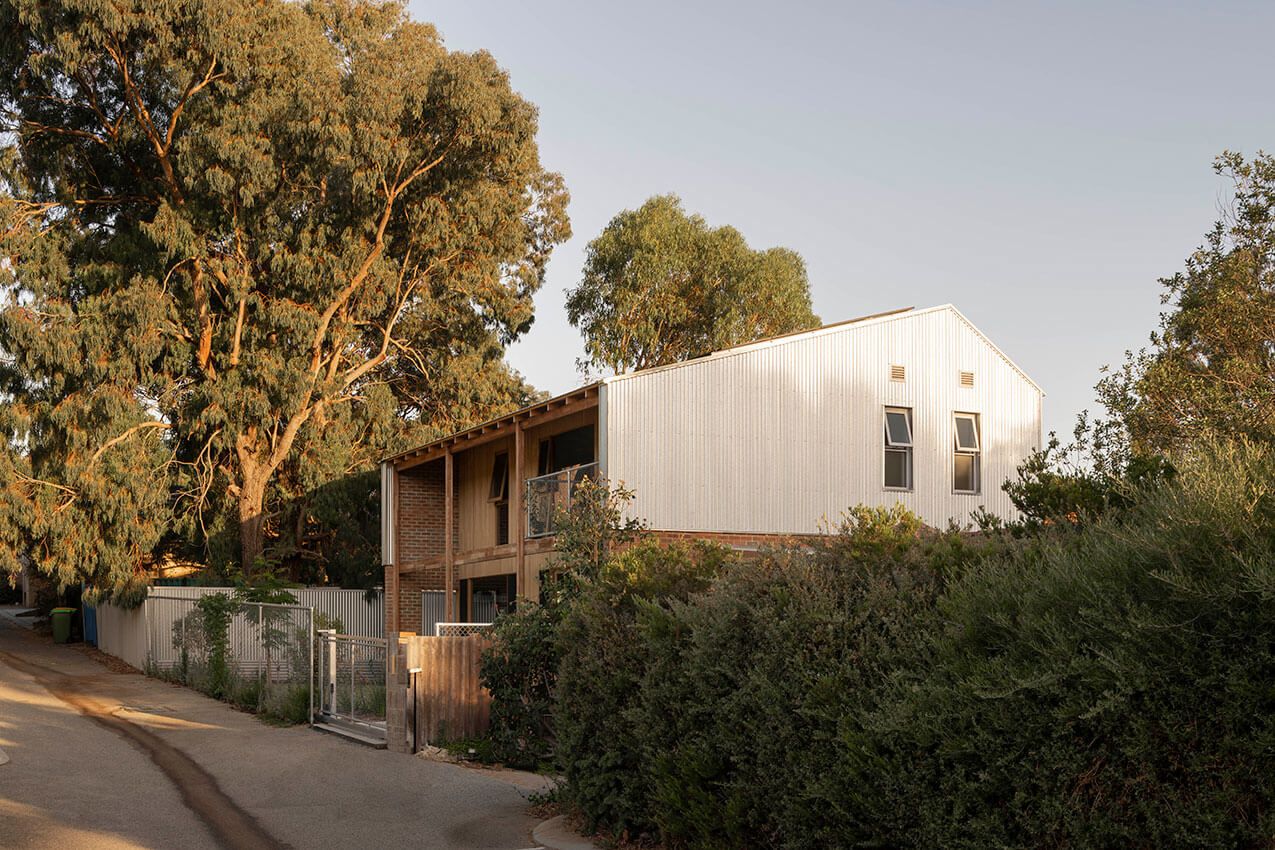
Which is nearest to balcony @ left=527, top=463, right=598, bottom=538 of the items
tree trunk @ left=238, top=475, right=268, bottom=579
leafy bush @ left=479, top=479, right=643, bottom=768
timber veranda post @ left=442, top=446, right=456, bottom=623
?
timber veranda post @ left=442, top=446, right=456, bottom=623

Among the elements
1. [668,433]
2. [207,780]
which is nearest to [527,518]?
[668,433]

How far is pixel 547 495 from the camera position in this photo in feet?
77.1

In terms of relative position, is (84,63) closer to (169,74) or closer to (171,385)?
(169,74)

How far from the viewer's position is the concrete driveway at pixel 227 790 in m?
10.9

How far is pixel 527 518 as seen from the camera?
2431 centimetres

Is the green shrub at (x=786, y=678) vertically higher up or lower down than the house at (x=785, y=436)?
lower down

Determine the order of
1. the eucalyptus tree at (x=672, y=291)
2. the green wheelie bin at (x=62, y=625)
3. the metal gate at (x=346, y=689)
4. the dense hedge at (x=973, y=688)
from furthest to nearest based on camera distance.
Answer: the eucalyptus tree at (x=672, y=291), the green wheelie bin at (x=62, y=625), the metal gate at (x=346, y=689), the dense hedge at (x=973, y=688)

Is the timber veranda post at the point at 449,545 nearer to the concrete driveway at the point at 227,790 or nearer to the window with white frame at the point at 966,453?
the concrete driveway at the point at 227,790

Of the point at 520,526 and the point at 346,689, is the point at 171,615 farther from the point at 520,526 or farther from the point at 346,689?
the point at 346,689

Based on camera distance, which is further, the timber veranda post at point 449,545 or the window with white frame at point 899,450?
the timber veranda post at point 449,545

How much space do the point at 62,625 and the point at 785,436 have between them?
29.2 m

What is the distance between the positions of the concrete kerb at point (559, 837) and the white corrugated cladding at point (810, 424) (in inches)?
372

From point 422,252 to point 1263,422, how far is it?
23.5 meters

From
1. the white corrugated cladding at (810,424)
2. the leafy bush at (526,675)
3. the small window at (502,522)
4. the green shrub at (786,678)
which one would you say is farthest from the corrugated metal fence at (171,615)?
the green shrub at (786,678)
